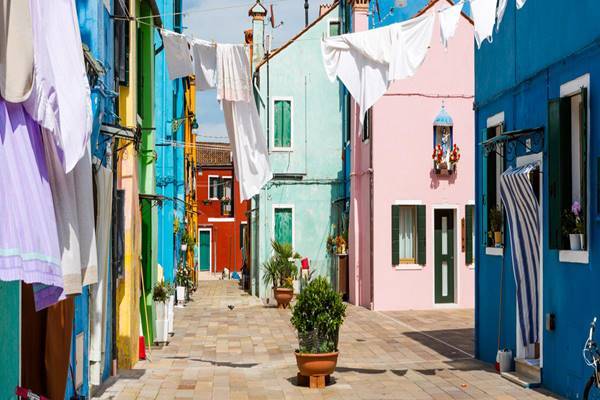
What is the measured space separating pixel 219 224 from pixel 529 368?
41083mm

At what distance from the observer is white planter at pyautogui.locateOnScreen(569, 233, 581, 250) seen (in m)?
9.61

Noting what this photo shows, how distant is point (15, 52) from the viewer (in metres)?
4.60

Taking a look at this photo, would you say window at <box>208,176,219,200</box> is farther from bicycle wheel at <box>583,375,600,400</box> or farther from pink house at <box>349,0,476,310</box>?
bicycle wheel at <box>583,375,600,400</box>

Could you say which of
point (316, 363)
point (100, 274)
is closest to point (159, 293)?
point (316, 363)

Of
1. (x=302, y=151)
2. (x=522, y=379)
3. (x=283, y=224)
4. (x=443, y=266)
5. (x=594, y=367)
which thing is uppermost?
(x=302, y=151)

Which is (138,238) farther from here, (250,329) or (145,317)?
(250,329)

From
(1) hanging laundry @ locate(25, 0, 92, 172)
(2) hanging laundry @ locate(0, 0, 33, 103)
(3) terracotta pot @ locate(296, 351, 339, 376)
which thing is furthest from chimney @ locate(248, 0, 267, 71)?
(2) hanging laundry @ locate(0, 0, 33, 103)

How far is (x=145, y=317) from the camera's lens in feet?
49.0

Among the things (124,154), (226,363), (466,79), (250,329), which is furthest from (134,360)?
(466,79)

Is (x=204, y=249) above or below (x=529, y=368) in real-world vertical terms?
below

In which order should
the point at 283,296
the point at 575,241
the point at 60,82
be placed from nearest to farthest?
the point at 60,82 → the point at 575,241 → the point at 283,296

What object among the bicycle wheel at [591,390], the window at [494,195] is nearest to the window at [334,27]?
the window at [494,195]

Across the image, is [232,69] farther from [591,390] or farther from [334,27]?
[334,27]

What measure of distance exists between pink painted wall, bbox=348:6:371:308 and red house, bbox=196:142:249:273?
25215 mm
